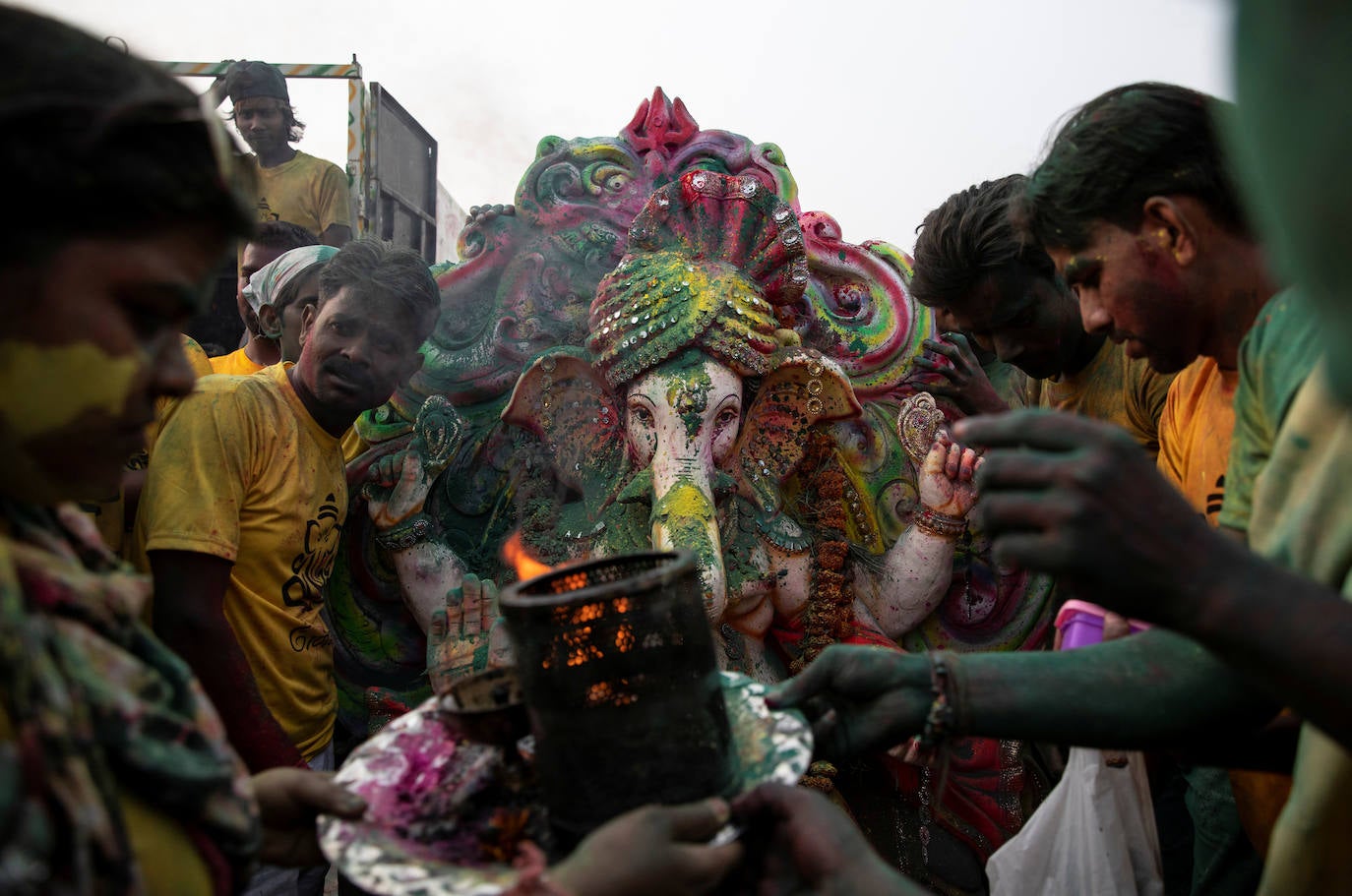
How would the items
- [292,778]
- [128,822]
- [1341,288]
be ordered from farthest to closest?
[292,778] → [128,822] → [1341,288]

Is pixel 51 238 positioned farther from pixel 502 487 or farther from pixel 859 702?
pixel 502 487

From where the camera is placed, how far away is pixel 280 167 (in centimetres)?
520

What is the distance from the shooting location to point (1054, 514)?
3.44 ft

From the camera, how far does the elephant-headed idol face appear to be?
2.71 metres

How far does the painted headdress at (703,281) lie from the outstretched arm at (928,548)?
0.64 m

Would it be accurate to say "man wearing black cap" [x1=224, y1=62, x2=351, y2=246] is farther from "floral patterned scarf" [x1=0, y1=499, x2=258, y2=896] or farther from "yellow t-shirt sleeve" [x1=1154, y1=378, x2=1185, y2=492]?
"floral patterned scarf" [x1=0, y1=499, x2=258, y2=896]

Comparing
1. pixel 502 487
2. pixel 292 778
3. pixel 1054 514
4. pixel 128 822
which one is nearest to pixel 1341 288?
pixel 1054 514

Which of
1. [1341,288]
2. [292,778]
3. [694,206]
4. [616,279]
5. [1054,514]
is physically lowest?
[292,778]

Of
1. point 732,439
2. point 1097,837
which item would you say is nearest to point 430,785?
point 732,439

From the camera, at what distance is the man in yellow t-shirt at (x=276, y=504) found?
7.00ft

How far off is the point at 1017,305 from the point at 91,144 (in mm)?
2573

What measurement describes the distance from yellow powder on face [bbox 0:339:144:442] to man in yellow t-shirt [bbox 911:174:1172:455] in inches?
97.1

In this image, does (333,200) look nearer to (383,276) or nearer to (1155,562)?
(383,276)

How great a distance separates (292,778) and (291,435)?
1.36 meters
